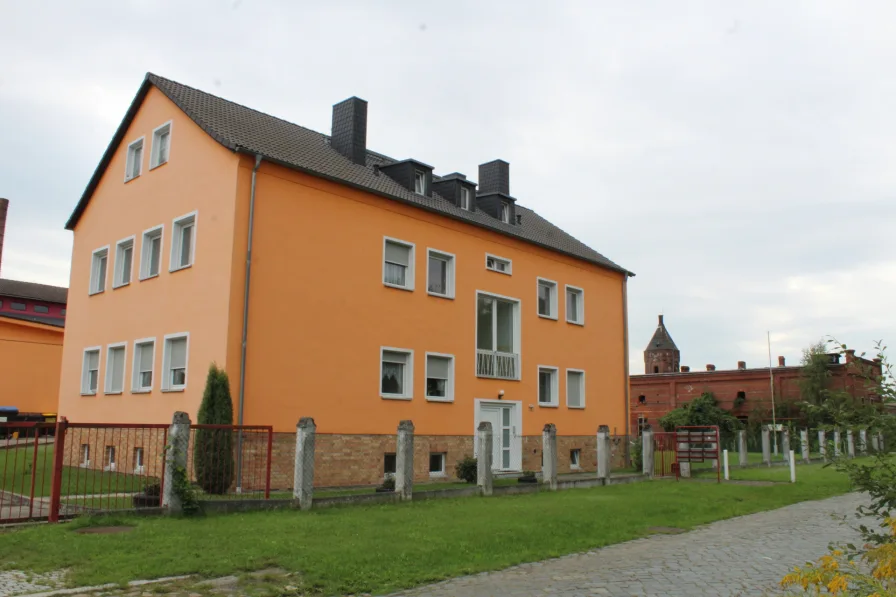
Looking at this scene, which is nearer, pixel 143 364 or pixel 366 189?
pixel 143 364

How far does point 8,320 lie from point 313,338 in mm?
22942

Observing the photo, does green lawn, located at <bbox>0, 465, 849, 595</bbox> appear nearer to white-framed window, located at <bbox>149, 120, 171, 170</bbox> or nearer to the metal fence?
the metal fence

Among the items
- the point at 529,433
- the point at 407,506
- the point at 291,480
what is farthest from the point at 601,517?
the point at 529,433

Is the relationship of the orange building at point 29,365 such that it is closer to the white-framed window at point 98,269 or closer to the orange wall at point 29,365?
the orange wall at point 29,365

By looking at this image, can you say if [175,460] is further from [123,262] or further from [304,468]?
[123,262]

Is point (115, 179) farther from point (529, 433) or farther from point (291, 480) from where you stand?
point (529, 433)

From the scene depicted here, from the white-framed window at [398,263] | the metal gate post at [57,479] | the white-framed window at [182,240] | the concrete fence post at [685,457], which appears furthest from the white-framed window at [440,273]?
the metal gate post at [57,479]

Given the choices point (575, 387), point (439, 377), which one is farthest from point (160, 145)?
point (575, 387)

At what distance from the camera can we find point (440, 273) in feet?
76.3

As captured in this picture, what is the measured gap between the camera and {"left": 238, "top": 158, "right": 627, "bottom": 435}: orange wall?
18.2 meters

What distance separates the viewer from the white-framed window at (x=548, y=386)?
26297mm

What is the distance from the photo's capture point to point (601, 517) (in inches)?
522

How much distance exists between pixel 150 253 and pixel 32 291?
144 ft

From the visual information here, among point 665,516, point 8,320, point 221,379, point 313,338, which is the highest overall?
point 8,320
